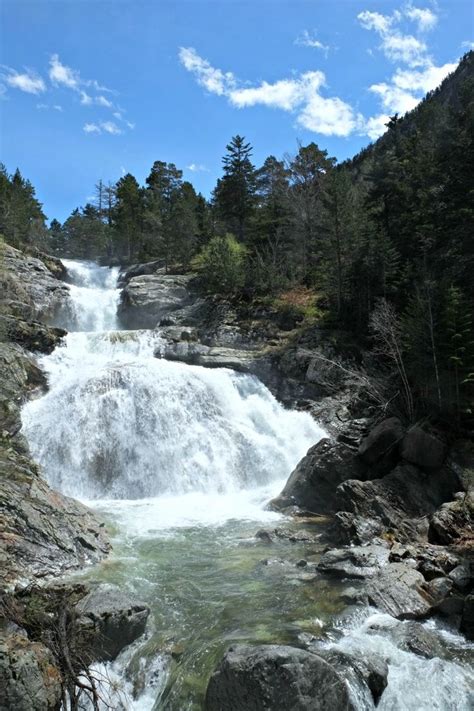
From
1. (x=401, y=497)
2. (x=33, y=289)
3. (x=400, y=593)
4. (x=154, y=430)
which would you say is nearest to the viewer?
(x=400, y=593)

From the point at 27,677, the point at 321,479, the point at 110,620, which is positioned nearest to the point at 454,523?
the point at 321,479

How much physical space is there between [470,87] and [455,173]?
1509 cm

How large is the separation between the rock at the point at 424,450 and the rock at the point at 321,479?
7.03ft

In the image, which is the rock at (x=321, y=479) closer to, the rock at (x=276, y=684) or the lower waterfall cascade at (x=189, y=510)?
the lower waterfall cascade at (x=189, y=510)

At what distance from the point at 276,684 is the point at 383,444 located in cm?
1377

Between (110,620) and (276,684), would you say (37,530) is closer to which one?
(110,620)

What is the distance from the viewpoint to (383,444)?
19.7m

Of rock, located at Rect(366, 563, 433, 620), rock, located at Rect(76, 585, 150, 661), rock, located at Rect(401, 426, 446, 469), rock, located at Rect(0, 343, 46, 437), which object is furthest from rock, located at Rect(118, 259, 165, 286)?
rock, located at Rect(76, 585, 150, 661)

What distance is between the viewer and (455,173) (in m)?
33.8

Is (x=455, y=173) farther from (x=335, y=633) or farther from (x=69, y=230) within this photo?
(x=69, y=230)

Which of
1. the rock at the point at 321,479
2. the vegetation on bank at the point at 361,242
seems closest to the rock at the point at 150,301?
the vegetation on bank at the point at 361,242

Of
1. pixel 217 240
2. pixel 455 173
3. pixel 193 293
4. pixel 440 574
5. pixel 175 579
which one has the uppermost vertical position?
pixel 455 173

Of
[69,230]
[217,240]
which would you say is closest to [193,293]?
[217,240]

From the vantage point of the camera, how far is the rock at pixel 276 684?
22.6ft
